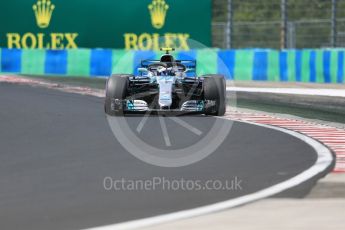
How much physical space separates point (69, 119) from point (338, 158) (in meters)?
5.35

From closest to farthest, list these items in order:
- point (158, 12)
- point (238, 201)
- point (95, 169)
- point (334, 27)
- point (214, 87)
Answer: point (238, 201)
point (95, 169)
point (214, 87)
point (334, 27)
point (158, 12)

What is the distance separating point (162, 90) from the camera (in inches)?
551

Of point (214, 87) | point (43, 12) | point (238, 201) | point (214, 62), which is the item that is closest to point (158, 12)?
point (214, 62)

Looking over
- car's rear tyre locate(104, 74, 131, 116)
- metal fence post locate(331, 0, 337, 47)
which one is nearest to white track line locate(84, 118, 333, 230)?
car's rear tyre locate(104, 74, 131, 116)

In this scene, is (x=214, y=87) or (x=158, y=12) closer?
(x=214, y=87)

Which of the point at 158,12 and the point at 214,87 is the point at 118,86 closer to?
the point at 214,87

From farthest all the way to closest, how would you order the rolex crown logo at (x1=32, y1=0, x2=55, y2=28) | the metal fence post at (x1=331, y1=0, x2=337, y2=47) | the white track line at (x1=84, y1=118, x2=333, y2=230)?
the rolex crown logo at (x1=32, y1=0, x2=55, y2=28) < the metal fence post at (x1=331, y1=0, x2=337, y2=47) < the white track line at (x1=84, y1=118, x2=333, y2=230)

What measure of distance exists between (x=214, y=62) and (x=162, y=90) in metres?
14.7

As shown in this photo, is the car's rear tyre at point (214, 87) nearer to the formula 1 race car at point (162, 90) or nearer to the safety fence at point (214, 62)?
the formula 1 race car at point (162, 90)

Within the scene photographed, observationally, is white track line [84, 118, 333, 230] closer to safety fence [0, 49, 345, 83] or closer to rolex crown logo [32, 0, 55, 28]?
safety fence [0, 49, 345, 83]

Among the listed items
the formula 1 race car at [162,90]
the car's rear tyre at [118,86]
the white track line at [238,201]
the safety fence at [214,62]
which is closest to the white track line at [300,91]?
the safety fence at [214,62]

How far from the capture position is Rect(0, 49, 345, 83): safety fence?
27047mm

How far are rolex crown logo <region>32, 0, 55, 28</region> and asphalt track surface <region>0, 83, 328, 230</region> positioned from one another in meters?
13.8

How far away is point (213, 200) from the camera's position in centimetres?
824
